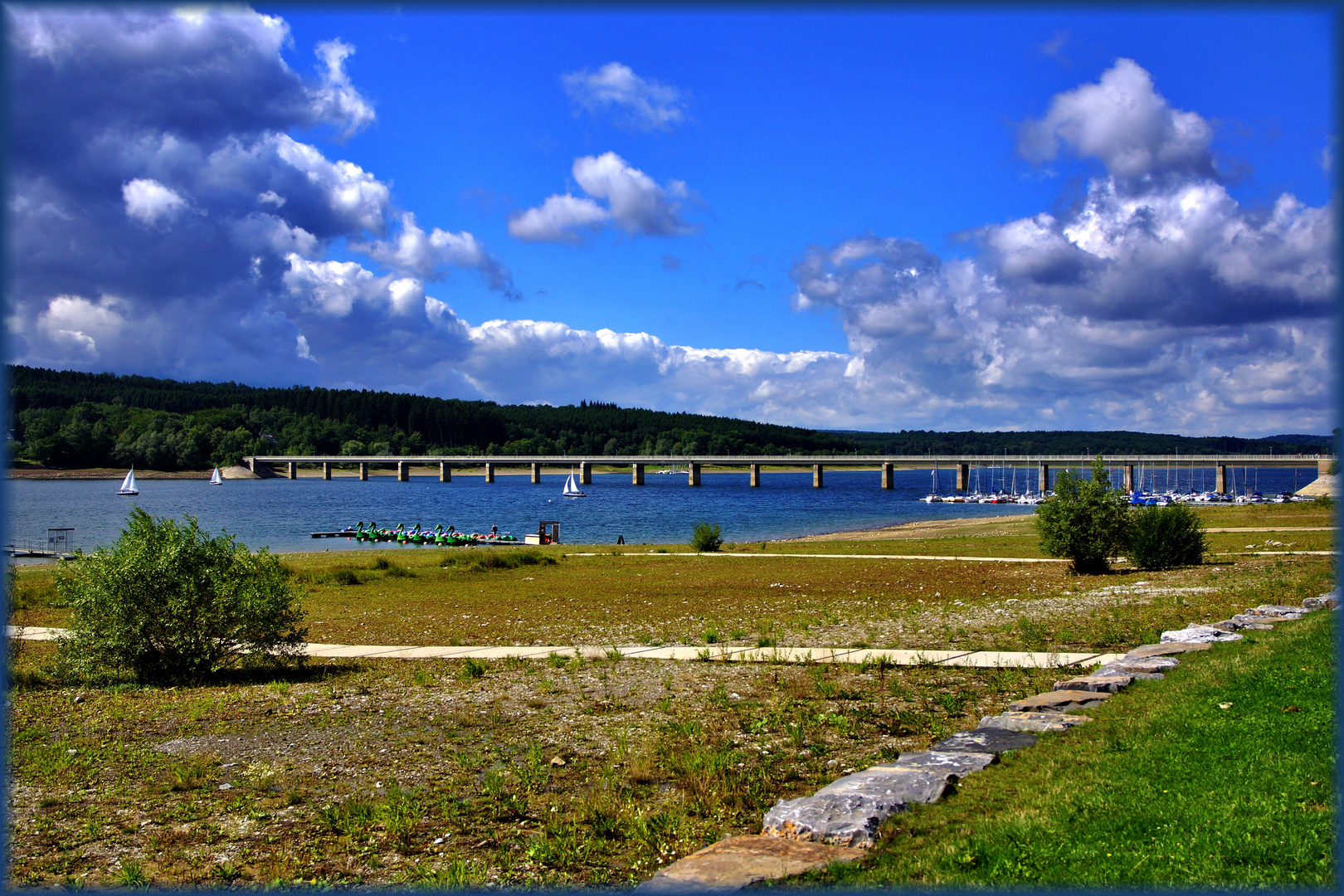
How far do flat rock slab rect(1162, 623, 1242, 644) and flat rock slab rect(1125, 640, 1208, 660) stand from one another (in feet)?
0.82

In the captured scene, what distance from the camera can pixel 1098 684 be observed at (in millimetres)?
10156

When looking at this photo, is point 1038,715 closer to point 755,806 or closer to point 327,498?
point 755,806

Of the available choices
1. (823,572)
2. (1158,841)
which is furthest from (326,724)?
(823,572)

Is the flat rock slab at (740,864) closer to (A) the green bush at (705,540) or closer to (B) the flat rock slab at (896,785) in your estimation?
(B) the flat rock slab at (896,785)

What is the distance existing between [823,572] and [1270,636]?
18.6 metres

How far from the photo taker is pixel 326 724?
10.8 metres

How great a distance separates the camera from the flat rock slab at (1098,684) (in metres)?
10.1

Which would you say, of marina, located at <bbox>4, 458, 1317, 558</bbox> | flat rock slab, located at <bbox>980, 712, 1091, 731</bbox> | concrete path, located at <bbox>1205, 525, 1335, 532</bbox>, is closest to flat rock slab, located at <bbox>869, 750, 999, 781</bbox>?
flat rock slab, located at <bbox>980, 712, 1091, 731</bbox>

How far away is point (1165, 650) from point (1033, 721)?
4501 millimetres

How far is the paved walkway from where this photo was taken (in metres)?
13.1

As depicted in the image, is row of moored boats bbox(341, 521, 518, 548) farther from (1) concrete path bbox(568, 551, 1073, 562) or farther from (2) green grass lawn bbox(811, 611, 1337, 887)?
(2) green grass lawn bbox(811, 611, 1337, 887)

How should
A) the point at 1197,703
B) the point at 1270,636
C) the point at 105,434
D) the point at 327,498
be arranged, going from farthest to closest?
1. the point at 105,434
2. the point at 327,498
3. the point at 1270,636
4. the point at 1197,703

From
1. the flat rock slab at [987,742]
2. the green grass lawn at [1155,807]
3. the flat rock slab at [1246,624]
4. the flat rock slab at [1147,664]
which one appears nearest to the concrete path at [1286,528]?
the flat rock slab at [1246,624]

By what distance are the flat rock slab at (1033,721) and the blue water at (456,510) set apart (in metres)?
36.7
